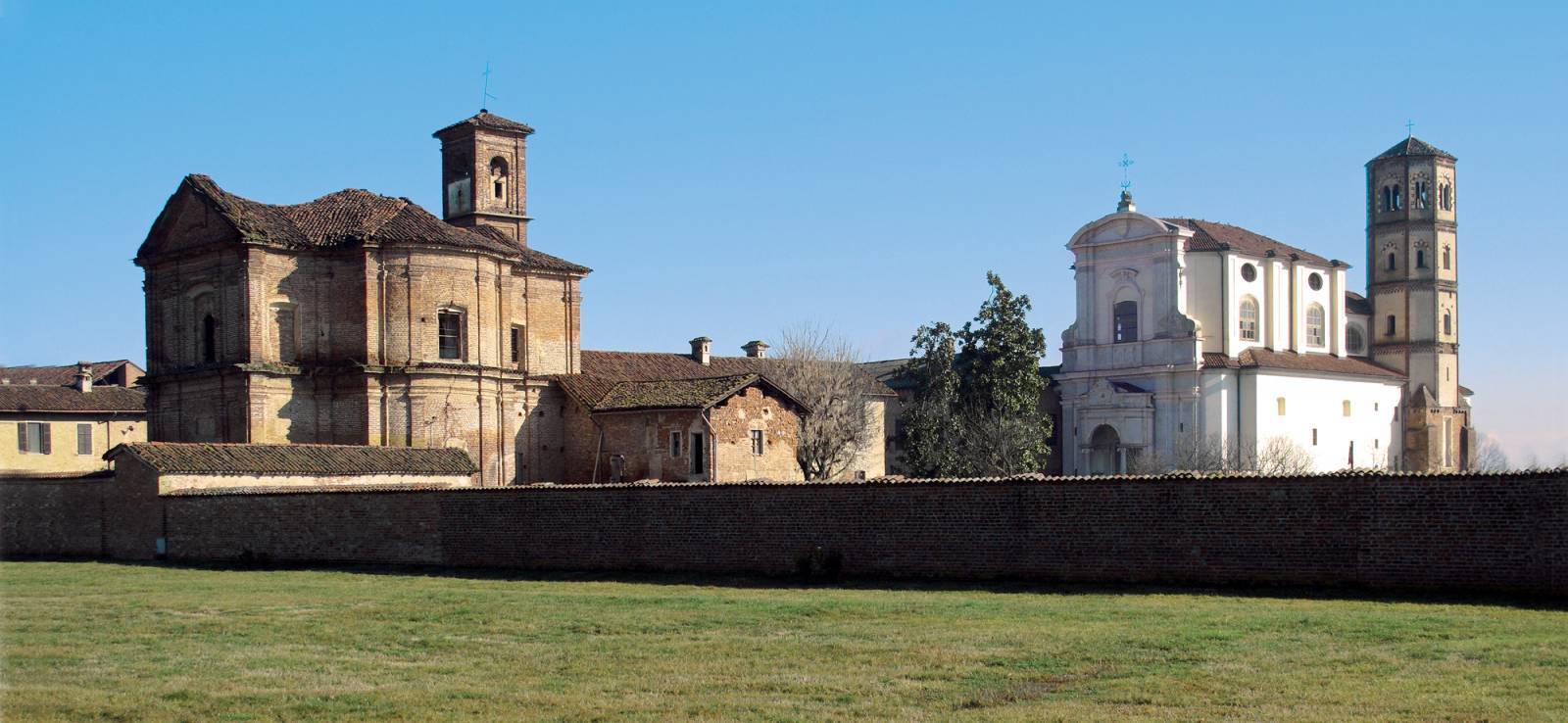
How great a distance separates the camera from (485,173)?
4928 cm

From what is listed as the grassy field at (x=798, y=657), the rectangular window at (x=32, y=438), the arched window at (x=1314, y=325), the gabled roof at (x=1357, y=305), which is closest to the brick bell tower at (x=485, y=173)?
the rectangular window at (x=32, y=438)

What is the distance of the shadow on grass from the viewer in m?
17.2

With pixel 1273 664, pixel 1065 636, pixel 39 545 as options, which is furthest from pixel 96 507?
pixel 1273 664

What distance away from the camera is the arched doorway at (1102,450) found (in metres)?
59.5

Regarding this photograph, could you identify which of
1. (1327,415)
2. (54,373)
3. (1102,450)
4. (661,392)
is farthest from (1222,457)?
(54,373)

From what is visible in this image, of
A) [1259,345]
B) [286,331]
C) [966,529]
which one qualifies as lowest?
[966,529]

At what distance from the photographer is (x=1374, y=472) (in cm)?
1842

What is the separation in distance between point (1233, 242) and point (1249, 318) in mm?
3074

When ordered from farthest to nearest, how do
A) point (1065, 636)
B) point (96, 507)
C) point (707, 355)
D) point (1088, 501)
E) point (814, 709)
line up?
point (707, 355) < point (96, 507) < point (1088, 501) < point (1065, 636) < point (814, 709)

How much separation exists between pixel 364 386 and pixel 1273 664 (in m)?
30.7

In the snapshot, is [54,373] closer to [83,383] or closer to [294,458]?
[83,383]

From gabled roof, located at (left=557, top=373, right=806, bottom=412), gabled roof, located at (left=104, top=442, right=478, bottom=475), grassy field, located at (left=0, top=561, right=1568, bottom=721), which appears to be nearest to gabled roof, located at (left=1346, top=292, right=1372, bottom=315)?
gabled roof, located at (left=557, top=373, right=806, bottom=412)

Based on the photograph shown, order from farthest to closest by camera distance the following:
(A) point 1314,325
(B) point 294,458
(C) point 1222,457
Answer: (A) point 1314,325 < (C) point 1222,457 < (B) point 294,458

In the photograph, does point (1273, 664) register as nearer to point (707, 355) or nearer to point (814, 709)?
point (814, 709)
